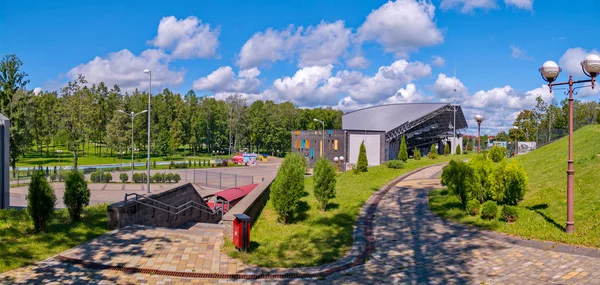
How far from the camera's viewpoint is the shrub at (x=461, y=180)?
12547 mm

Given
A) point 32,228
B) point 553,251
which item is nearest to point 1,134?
point 32,228

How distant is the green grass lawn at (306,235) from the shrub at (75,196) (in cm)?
479

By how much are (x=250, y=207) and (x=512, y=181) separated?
8186 millimetres

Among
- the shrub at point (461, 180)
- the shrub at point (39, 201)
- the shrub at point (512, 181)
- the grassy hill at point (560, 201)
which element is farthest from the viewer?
the shrub at point (461, 180)

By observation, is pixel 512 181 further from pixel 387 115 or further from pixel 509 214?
pixel 387 115

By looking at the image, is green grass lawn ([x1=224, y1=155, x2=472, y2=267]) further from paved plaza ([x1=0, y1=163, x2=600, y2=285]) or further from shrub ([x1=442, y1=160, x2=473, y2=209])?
shrub ([x1=442, y1=160, x2=473, y2=209])

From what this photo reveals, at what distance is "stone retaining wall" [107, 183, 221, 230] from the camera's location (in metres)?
10.5

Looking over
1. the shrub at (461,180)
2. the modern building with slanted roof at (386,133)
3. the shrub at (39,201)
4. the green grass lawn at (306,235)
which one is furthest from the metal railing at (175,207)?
the modern building with slanted roof at (386,133)

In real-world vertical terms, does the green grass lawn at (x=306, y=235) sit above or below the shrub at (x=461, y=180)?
below

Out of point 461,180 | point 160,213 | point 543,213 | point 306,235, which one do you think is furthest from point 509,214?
point 160,213

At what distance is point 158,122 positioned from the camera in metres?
76.5

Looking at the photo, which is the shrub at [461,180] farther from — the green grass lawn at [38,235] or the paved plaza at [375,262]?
the green grass lawn at [38,235]

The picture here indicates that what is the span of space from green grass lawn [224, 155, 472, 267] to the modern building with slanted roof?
2776cm

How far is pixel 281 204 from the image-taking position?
39.6 ft
